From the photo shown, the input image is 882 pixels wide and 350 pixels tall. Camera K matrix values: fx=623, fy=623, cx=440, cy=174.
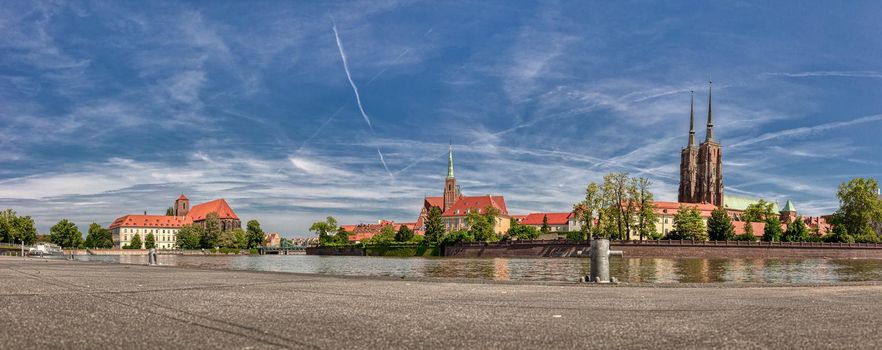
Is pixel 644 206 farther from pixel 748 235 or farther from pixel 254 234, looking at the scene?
pixel 254 234

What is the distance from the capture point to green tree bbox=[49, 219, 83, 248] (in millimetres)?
153250

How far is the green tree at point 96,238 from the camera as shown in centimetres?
17325

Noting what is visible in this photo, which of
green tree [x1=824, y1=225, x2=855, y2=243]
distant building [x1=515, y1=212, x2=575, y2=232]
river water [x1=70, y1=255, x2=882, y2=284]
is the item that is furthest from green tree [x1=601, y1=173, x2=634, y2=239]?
distant building [x1=515, y1=212, x2=575, y2=232]

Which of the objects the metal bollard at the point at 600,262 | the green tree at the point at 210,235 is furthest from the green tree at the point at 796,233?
the green tree at the point at 210,235

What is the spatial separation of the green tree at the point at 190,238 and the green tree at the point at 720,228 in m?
121

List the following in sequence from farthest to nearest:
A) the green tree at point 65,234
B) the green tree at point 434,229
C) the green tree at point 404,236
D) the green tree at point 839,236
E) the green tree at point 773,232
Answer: the green tree at point 65,234 → the green tree at point 404,236 → the green tree at point 773,232 → the green tree at point 434,229 → the green tree at point 839,236

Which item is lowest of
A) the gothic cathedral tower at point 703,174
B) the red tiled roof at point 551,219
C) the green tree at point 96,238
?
the green tree at point 96,238

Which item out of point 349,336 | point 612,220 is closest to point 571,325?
point 349,336

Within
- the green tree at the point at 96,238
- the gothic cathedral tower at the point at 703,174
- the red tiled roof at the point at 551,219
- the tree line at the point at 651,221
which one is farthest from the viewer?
the red tiled roof at the point at 551,219

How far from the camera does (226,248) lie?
158 m

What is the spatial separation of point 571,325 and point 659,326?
906 mm

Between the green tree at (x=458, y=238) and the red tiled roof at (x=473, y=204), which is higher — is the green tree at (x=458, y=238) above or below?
below

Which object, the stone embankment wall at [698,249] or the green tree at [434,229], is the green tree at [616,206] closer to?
the stone embankment wall at [698,249]

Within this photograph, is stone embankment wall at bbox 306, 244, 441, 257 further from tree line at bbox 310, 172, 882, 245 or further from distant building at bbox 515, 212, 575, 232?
distant building at bbox 515, 212, 575, 232
